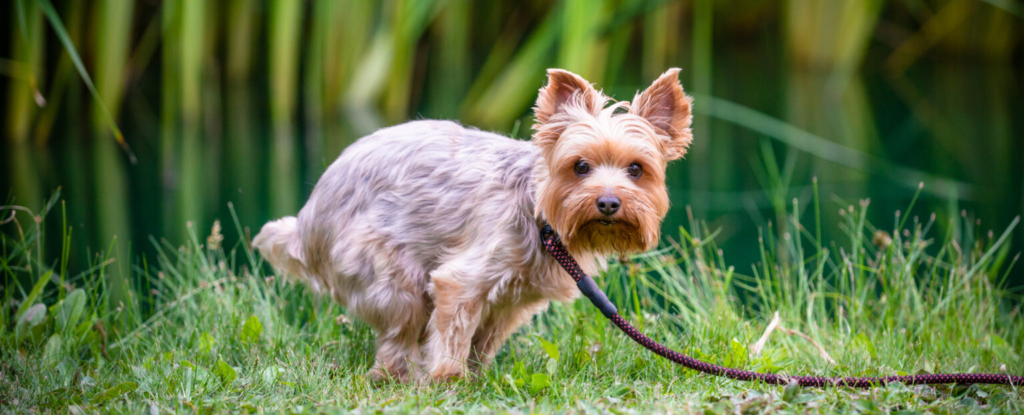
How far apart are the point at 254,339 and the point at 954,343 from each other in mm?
3621

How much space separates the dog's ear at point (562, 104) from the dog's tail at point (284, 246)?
1.48 meters

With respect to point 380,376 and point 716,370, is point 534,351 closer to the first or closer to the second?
point 380,376

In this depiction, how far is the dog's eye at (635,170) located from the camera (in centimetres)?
355

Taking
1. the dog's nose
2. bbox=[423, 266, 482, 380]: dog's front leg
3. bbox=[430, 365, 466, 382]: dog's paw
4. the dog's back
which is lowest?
bbox=[430, 365, 466, 382]: dog's paw

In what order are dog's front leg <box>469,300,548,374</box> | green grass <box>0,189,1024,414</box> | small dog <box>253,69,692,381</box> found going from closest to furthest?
green grass <box>0,189,1024,414</box> < small dog <box>253,69,692,381</box> < dog's front leg <box>469,300,548,374</box>

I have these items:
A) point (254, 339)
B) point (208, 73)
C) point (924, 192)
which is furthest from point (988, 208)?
point (208, 73)

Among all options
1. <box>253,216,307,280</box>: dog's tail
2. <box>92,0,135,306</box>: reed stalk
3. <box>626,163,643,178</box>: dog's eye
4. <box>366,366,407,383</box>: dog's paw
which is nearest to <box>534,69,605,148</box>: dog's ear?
<box>626,163,643,178</box>: dog's eye

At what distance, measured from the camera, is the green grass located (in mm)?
3373

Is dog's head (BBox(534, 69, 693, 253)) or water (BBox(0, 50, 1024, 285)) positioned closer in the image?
dog's head (BBox(534, 69, 693, 253))

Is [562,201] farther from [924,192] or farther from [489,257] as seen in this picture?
[924,192]

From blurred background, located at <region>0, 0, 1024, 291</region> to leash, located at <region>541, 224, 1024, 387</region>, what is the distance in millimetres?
1457

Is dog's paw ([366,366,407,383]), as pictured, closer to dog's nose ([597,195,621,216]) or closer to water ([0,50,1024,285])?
dog's nose ([597,195,621,216])

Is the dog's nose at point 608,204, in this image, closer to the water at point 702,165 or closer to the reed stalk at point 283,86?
the water at point 702,165

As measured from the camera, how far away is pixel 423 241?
4004 millimetres
